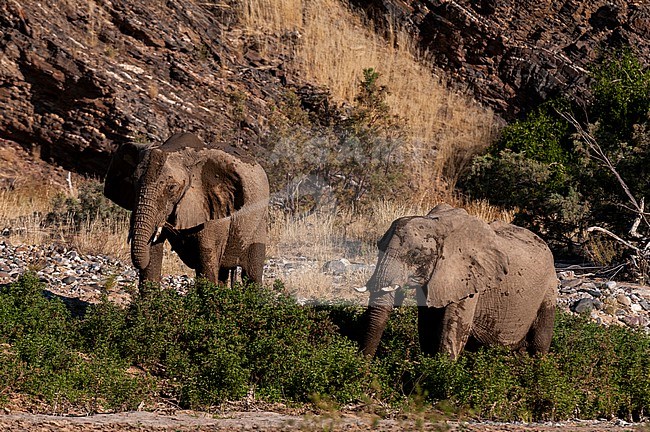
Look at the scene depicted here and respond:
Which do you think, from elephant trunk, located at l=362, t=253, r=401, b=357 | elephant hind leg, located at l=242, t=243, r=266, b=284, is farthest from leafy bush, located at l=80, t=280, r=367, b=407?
elephant hind leg, located at l=242, t=243, r=266, b=284

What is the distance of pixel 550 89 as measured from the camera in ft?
84.9

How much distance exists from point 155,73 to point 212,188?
39.3ft

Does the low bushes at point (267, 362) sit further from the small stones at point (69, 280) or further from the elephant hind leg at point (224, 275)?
the small stones at point (69, 280)

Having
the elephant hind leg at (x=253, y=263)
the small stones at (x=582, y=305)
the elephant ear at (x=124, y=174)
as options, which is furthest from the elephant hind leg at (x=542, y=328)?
the elephant ear at (x=124, y=174)

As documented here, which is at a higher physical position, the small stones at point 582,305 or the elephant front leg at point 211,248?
the elephant front leg at point 211,248

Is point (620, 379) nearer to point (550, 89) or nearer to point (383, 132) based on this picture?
point (383, 132)

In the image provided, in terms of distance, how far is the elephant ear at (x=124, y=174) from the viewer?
33.7ft

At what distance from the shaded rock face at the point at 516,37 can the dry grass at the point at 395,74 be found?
628 millimetres

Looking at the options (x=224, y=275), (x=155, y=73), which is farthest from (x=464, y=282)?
(x=155, y=73)

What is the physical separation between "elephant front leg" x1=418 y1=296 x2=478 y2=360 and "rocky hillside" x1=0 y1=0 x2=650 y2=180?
11.8 metres

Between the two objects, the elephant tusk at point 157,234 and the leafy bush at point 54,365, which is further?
the elephant tusk at point 157,234

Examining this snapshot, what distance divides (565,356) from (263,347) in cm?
271

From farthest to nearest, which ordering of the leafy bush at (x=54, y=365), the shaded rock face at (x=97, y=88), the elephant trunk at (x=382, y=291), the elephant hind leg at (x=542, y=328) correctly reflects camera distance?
the shaded rock face at (x=97, y=88) → the elephant hind leg at (x=542, y=328) → the elephant trunk at (x=382, y=291) → the leafy bush at (x=54, y=365)

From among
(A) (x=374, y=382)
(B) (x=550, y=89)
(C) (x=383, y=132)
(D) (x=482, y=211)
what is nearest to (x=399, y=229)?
(A) (x=374, y=382)
